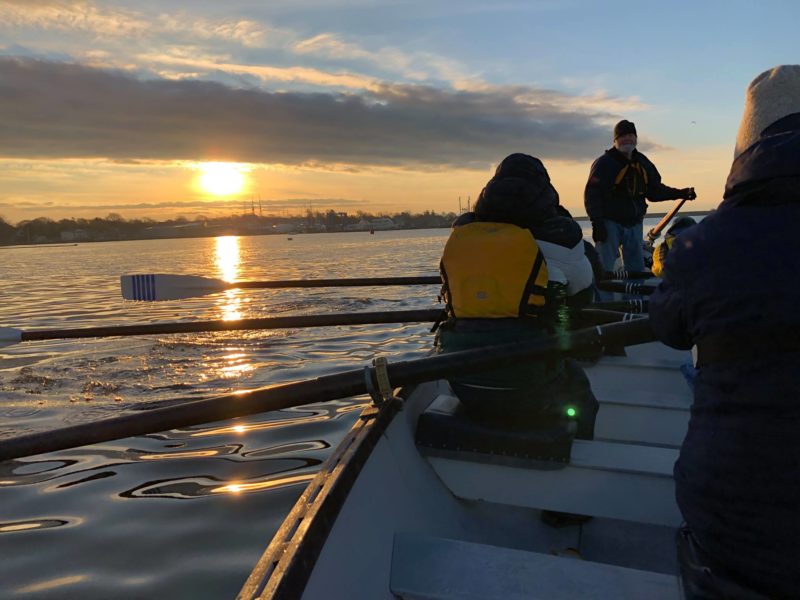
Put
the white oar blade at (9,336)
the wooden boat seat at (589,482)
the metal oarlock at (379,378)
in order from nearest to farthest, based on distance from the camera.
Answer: the wooden boat seat at (589,482)
the metal oarlock at (379,378)
the white oar blade at (9,336)

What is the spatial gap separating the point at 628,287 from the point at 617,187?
267 centimetres

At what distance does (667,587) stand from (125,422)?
2515mm

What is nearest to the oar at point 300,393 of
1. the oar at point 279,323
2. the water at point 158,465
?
the water at point 158,465

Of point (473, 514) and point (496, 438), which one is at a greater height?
point (496, 438)

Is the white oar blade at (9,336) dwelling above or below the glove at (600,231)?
below

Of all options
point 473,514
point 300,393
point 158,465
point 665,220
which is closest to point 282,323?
point 158,465

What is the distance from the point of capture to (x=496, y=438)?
3.24m

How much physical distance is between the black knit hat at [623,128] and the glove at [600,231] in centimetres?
120

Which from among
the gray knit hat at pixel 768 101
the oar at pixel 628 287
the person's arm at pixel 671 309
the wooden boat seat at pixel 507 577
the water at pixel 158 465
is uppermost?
the gray knit hat at pixel 768 101

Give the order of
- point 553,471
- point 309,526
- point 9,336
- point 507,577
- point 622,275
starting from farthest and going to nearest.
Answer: point 622,275, point 9,336, point 553,471, point 507,577, point 309,526

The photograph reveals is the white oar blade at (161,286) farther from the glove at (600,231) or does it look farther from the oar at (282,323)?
the glove at (600,231)

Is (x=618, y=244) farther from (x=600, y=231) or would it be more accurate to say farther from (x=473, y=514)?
(x=473, y=514)

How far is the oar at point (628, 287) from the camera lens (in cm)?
620

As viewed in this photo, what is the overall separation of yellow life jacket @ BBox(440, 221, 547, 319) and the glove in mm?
5667
